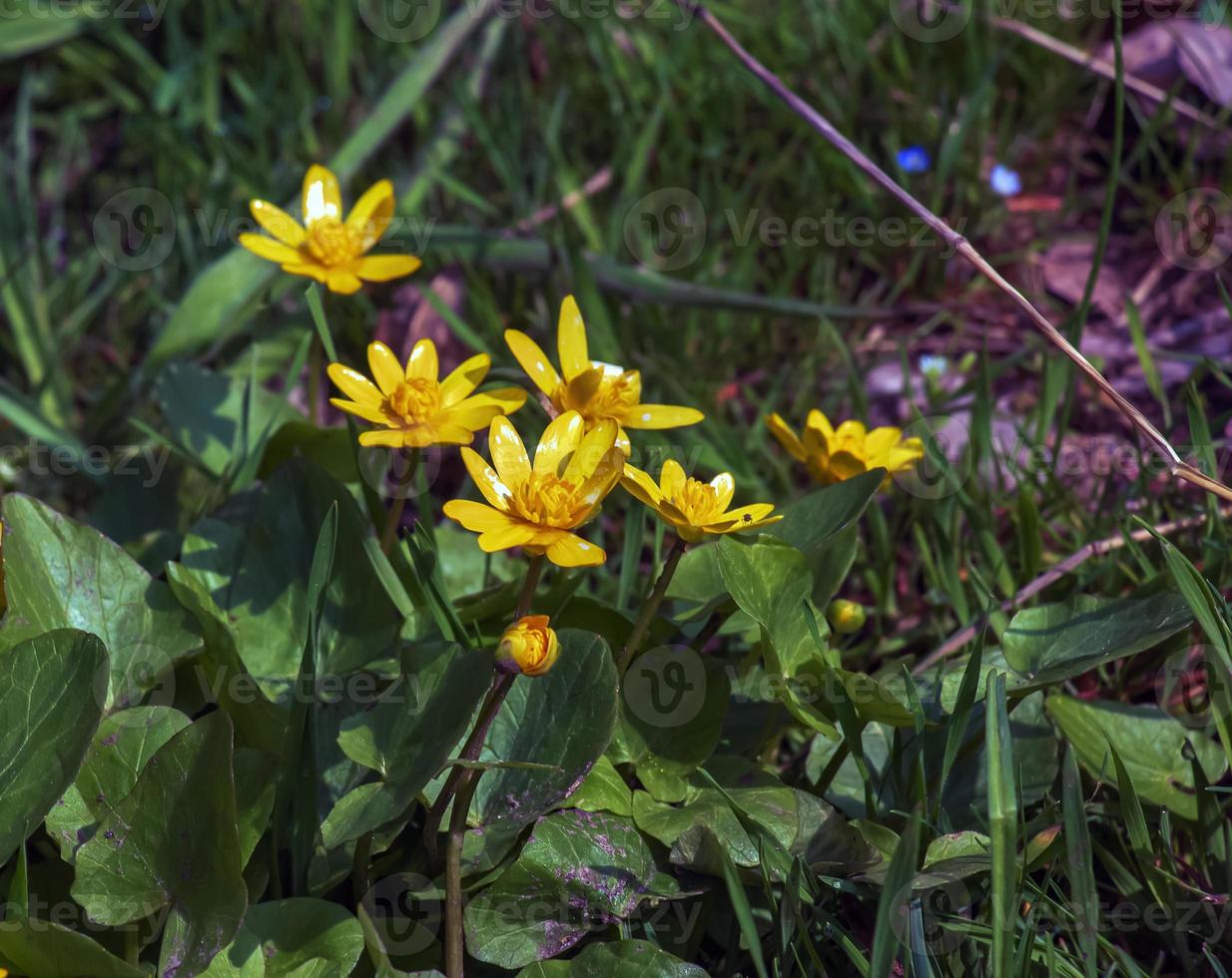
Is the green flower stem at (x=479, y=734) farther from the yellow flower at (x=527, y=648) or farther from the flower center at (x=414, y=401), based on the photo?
the flower center at (x=414, y=401)

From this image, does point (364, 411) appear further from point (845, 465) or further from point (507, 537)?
point (845, 465)

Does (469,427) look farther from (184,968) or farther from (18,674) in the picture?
(184,968)

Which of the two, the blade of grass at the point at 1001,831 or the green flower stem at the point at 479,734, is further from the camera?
the green flower stem at the point at 479,734

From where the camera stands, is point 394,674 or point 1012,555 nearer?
point 394,674

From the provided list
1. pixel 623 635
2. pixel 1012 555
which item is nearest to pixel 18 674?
pixel 623 635

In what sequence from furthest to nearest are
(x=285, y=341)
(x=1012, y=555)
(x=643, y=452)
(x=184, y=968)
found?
(x=285, y=341)
(x=1012, y=555)
(x=643, y=452)
(x=184, y=968)

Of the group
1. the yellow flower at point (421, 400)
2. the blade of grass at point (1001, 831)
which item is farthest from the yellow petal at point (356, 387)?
the blade of grass at point (1001, 831)

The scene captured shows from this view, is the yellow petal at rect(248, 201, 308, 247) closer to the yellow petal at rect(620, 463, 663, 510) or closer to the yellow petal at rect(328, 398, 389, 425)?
the yellow petal at rect(328, 398, 389, 425)
